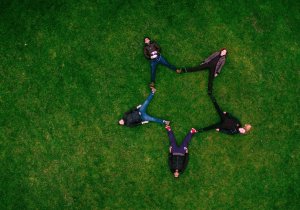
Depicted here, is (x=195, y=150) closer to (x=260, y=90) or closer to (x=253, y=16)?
(x=260, y=90)

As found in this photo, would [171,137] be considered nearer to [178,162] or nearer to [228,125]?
[178,162]

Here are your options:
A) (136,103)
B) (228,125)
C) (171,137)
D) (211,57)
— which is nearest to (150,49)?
(136,103)

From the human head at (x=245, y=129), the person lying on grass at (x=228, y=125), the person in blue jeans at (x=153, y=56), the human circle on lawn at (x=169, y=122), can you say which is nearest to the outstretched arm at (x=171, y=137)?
the human circle on lawn at (x=169, y=122)

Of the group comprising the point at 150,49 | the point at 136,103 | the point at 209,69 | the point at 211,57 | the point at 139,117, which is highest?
the point at 150,49

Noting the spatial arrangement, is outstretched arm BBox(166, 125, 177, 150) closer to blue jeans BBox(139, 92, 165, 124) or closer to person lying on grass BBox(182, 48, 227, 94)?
blue jeans BBox(139, 92, 165, 124)

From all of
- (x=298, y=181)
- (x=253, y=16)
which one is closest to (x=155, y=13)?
(x=253, y=16)

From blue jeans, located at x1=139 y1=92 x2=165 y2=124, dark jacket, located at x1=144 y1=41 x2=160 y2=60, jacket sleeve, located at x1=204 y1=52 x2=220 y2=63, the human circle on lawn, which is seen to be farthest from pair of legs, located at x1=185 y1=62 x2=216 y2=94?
blue jeans, located at x1=139 y1=92 x2=165 y2=124

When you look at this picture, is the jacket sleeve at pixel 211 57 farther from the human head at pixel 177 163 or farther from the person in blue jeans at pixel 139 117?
the human head at pixel 177 163
